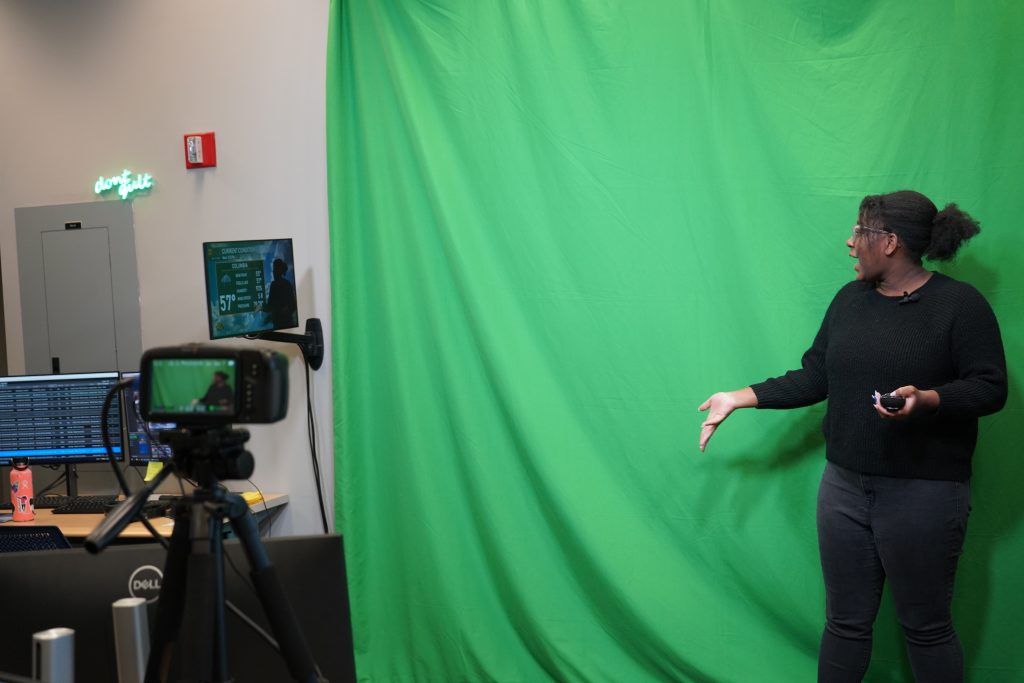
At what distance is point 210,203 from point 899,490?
2.75 metres

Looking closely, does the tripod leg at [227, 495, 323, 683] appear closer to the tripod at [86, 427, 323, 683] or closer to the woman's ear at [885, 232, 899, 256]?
the tripod at [86, 427, 323, 683]

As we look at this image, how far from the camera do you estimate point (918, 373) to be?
2262mm

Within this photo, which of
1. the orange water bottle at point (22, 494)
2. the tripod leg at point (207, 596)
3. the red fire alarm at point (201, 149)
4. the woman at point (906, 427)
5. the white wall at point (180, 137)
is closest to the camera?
the tripod leg at point (207, 596)

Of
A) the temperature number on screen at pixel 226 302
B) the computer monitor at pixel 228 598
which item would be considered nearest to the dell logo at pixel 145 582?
the computer monitor at pixel 228 598

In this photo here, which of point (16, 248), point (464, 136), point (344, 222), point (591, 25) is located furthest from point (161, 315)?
point (591, 25)

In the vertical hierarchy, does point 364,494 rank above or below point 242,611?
below

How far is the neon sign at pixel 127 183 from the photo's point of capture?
12.0 feet

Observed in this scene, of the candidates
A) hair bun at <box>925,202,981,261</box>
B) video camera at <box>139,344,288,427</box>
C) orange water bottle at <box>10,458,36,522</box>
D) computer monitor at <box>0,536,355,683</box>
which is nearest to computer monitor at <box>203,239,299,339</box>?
orange water bottle at <box>10,458,36,522</box>

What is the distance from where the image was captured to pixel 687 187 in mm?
2857

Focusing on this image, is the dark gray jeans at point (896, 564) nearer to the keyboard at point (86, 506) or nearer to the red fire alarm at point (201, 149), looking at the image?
the keyboard at point (86, 506)

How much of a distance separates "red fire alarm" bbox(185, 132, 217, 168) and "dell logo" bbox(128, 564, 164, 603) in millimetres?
2782

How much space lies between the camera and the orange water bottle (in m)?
3.17

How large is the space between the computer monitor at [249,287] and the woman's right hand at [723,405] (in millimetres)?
1586

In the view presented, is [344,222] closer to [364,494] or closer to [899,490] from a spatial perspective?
[364,494]
